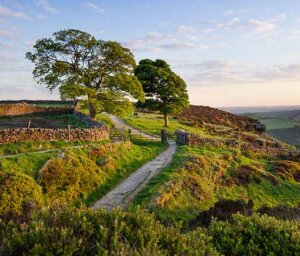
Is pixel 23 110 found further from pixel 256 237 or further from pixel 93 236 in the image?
pixel 93 236

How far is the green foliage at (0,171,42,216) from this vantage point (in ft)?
64.6

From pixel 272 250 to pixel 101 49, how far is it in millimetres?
36124

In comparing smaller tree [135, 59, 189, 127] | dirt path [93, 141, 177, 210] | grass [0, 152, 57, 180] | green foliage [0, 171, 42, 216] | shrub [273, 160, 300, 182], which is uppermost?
smaller tree [135, 59, 189, 127]

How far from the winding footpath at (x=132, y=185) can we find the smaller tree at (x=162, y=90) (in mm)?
20316

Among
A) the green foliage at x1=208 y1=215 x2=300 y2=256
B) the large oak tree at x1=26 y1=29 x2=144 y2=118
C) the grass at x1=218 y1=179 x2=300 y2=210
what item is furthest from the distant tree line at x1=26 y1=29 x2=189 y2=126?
the green foliage at x1=208 y1=215 x2=300 y2=256

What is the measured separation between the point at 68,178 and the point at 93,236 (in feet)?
55.1

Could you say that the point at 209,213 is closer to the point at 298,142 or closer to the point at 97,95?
the point at 97,95

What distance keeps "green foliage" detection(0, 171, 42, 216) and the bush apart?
1037 mm

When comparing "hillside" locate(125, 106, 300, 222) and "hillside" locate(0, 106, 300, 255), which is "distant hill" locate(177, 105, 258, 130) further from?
"hillside" locate(125, 106, 300, 222)

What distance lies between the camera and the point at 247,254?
998 centimetres

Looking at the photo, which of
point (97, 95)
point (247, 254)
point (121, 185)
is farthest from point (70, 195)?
point (97, 95)

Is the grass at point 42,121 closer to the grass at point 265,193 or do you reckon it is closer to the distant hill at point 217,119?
the grass at point 265,193

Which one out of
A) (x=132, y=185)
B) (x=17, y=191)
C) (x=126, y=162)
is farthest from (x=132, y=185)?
(x=17, y=191)

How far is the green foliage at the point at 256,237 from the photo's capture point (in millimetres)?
9977
